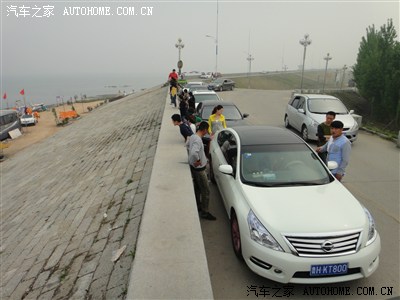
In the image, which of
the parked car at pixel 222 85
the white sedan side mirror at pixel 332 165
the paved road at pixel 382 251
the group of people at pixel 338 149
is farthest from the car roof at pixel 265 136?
the parked car at pixel 222 85

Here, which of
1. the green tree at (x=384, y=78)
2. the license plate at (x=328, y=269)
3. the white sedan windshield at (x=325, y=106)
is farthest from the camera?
the green tree at (x=384, y=78)

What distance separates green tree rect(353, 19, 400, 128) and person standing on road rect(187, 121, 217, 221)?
77.8 feet

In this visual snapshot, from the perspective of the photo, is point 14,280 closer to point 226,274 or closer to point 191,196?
point 191,196

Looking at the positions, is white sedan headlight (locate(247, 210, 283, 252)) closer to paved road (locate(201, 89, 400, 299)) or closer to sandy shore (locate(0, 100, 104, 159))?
paved road (locate(201, 89, 400, 299))

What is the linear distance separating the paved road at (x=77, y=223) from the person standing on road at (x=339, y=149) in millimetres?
3614

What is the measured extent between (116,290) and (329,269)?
2566 millimetres

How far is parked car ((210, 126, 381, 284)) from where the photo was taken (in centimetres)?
372

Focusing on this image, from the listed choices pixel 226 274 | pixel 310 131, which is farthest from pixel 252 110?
pixel 226 274

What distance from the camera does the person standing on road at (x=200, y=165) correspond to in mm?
5637

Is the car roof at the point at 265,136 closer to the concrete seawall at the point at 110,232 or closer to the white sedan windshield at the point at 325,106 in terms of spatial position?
the concrete seawall at the point at 110,232

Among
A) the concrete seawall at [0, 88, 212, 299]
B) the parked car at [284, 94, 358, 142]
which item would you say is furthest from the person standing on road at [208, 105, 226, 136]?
the parked car at [284, 94, 358, 142]

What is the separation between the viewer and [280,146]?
18.3ft

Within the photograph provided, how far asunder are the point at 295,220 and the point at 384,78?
95.4 feet

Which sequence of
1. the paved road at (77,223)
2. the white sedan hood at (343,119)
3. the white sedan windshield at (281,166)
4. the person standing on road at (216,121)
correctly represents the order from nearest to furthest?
the paved road at (77,223)
the white sedan windshield at (281,166)
the person standing on road at (216,121)
the white sedan hood at (343,119)
